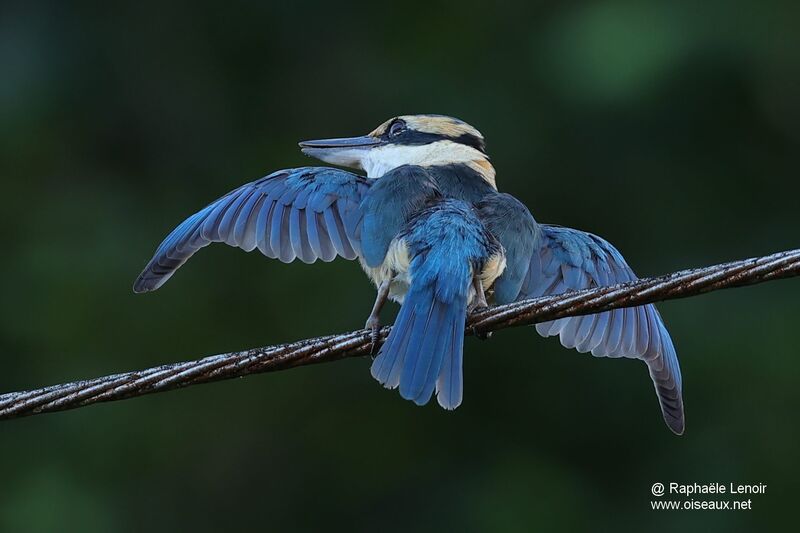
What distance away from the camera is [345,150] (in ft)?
16.3

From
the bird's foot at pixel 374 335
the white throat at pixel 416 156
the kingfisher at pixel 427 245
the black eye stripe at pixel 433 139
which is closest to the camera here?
the bird's foot at pixel 374 335

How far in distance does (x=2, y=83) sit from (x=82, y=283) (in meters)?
1.27

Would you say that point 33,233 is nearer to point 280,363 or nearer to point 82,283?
point 82,283

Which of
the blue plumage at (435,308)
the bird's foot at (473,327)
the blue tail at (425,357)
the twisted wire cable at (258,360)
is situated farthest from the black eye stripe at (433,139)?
the twisted wire cable at (258,360)

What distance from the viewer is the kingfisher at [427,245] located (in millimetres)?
3562

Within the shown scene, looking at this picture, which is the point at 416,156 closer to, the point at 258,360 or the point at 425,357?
the point at 425,357

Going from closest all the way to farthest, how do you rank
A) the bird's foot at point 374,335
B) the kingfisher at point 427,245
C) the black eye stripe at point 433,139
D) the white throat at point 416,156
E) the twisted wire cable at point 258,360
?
1. the twisted wire cable at point 258,360
2. the bird's foot at point 374,335
3. the kingfisher at point 427,245
4. the white throat at point 416,156
5. the black eye stripe at point 433,139

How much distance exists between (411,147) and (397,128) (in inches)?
6.8

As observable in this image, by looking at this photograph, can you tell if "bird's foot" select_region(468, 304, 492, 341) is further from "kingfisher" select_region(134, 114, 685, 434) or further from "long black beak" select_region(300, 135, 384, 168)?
"long black beak" select_region(300, 135, 384, 168)

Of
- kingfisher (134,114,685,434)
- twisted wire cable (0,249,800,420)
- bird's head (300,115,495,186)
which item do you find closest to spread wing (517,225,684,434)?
kingfisher (134,114,685,434)

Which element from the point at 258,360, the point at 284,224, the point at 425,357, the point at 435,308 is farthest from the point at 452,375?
the point at 284,224

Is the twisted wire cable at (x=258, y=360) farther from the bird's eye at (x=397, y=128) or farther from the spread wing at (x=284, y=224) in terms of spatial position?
the bird's eye at (x=397, y=128)

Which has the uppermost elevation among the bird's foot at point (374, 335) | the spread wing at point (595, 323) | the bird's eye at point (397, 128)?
the bird's eye at point (397, 128)

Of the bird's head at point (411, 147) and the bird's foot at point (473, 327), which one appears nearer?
the bird's foot at point (473, 327)
